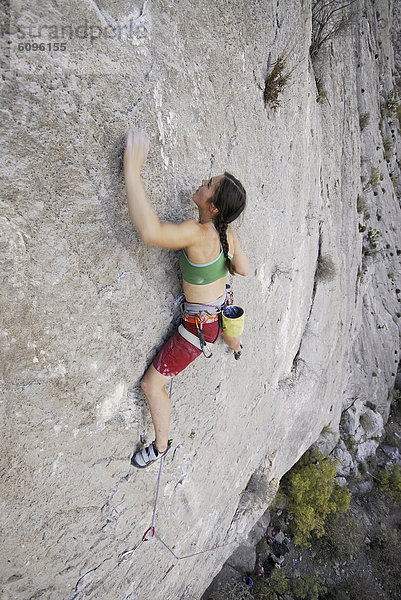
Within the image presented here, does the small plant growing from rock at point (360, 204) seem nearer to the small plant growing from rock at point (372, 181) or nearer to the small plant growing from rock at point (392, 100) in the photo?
the small plant growing from rock at point (372, 181)

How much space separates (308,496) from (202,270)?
27.7ft

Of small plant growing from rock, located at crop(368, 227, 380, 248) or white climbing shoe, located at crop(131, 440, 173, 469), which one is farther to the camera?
small plant growing from rock, located at crop(368, 227, 380, 248)

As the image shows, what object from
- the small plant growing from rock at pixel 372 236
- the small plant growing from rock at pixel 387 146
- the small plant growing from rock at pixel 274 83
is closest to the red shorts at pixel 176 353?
the small plant growing from rock at pixel 274 83

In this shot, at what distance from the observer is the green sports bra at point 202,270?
183 centimetres

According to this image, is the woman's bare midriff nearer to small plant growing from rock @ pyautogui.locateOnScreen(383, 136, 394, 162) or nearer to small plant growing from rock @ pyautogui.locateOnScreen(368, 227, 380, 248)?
small plant growing from rock @ pyautogui.locateOnScreen(368, 227, 380, 248)

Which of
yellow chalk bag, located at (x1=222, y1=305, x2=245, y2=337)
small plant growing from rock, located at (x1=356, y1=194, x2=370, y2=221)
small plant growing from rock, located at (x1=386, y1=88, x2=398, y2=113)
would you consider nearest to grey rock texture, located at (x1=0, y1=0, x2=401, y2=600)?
yellow chalk bag, located at (x1=222, y1=305, x2=245, y2=337)

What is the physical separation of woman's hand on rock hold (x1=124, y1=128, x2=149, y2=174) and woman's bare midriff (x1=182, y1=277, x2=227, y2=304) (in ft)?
2.52

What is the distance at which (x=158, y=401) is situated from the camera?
2082 mm

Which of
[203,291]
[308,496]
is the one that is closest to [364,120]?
[203,291]

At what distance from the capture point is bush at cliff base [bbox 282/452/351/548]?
7820 millimetres

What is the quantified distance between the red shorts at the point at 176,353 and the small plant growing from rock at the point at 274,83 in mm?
2317

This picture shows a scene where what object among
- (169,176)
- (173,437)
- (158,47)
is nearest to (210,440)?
(173,437)

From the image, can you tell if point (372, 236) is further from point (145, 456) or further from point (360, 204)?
point (145, 456)

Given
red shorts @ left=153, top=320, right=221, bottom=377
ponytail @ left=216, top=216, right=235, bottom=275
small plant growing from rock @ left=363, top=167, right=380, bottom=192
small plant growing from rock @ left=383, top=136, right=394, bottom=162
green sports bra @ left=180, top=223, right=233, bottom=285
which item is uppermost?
small plant growing from rock @ left=383, top=136, right=394, bottom=162
